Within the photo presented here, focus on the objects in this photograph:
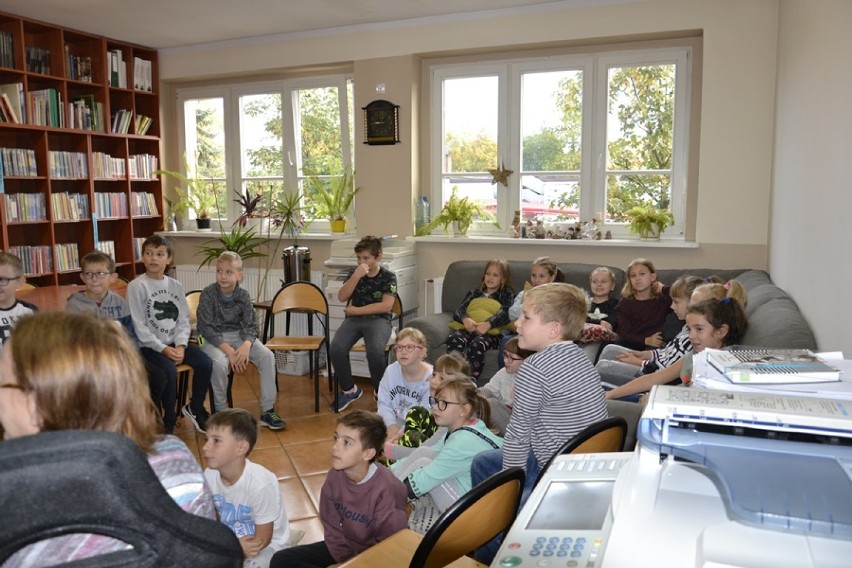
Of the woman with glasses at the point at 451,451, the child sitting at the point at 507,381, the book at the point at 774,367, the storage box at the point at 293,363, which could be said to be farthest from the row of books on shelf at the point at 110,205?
the book at the point at 774,367

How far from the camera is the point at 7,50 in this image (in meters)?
5.16

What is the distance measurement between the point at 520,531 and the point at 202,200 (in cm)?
609

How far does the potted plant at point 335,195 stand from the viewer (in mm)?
5859

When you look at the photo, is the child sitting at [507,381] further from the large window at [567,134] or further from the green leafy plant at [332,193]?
the green leafy plant at [332,193]

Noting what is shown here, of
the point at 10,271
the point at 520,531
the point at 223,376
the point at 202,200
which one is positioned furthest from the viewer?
the point at 202,200

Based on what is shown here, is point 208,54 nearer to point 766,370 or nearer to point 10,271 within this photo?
point 10,271

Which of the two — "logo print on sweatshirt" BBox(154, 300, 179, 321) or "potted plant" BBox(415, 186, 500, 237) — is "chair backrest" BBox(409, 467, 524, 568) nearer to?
"logo print on sweatshirt" BBox(154, 300, 179, 321)

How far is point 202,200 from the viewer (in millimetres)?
6594

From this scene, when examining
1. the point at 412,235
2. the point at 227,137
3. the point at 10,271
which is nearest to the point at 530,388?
the point at 10,271

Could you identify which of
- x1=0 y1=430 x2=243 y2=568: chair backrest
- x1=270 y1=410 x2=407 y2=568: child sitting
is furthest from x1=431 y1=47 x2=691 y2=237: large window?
x1=0 y1=430 x2=243 y2=568: chair backrest

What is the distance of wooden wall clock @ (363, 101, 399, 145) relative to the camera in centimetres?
549

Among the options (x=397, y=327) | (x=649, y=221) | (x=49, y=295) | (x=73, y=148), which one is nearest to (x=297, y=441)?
(x=397, y=327)

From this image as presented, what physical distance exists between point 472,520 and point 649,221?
3.94 meters

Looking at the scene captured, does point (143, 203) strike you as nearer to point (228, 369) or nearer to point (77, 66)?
point (77, 66)
